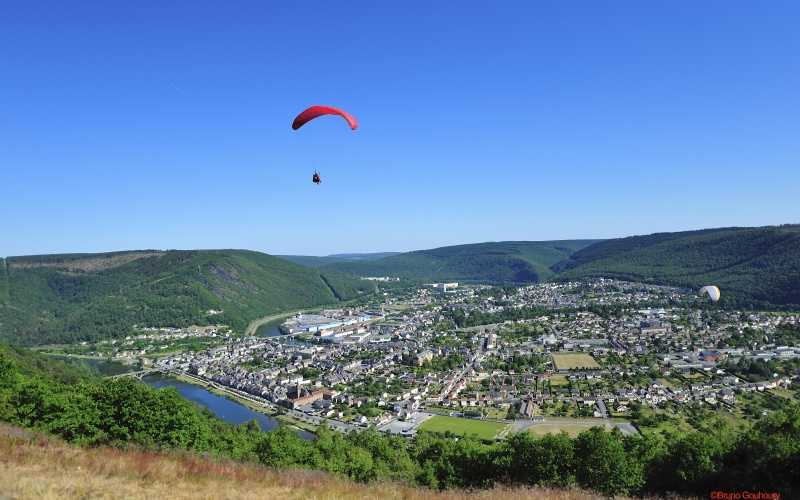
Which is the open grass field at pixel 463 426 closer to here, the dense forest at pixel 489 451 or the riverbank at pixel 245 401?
the riverbank at pixel 245 401

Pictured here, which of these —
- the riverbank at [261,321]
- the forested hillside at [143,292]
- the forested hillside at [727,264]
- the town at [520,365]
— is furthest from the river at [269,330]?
the forested hillside at [727,264]

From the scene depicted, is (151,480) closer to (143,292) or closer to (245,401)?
(245,401)

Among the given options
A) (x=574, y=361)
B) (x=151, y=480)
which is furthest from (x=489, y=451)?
(x=574, y=361)

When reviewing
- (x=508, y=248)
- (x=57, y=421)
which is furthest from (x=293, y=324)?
(x=508, y=248)

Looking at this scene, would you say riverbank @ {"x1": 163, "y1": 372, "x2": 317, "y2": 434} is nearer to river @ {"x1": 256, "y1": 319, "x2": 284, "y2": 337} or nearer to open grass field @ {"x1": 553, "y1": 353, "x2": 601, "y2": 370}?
open grass field @ {"x1": 553, "y1": 353, "x2": 601, "y2": 370}

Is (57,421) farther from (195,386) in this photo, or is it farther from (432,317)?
(432,317)

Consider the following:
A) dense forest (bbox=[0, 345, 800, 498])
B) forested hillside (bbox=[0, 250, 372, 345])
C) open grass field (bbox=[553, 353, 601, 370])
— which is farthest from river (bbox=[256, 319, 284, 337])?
dense forest (bbox=[0, 345, 800, 498])
